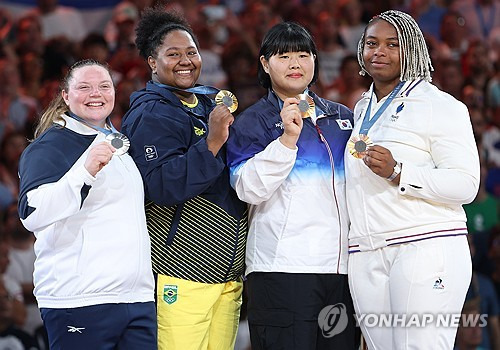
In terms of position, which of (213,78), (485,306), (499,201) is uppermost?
(213,78)

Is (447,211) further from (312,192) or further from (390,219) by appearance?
(312,192)

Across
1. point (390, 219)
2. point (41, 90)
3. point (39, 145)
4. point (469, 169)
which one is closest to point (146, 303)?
point (39, 145)

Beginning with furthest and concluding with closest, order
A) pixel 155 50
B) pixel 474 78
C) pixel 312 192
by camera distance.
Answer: pixel 474 78 → pixel 155 50 → pixel 312 192

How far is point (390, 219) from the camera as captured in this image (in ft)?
12.9

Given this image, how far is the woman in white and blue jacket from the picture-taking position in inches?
156

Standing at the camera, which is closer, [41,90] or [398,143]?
[398,143]

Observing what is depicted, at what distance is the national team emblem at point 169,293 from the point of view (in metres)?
4.09

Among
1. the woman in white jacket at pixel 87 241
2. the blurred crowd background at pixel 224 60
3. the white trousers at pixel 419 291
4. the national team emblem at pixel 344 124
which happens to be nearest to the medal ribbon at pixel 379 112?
the national team emblem at pixel 344 124

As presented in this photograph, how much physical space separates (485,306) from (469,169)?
291 cm

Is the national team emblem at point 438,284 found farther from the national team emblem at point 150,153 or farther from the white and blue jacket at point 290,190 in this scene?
the national team emblem at point 150,153

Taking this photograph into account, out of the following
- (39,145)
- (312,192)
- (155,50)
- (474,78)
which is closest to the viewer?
(39,145)

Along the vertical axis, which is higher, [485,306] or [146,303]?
[146,303]

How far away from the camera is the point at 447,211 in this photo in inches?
155

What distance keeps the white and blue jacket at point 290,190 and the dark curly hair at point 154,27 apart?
1.78 ft
